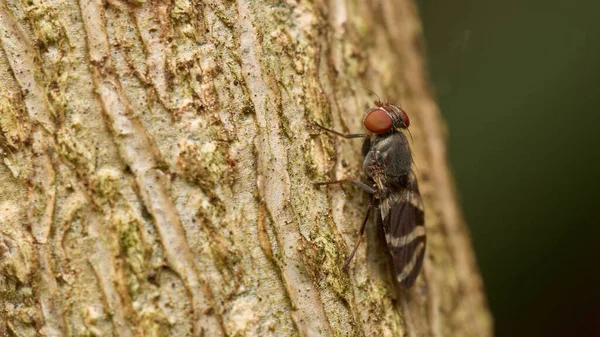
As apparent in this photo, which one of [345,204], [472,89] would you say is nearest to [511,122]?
[472,89]

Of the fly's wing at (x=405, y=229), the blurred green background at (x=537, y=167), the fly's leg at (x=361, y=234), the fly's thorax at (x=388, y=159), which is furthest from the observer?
the blurred green background at (x=537, y=167)

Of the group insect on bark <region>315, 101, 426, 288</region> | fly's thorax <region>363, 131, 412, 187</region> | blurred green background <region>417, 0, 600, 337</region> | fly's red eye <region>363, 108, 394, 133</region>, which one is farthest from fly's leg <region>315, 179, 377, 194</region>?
blurred green background <region>417, 0, 600, 337</region>

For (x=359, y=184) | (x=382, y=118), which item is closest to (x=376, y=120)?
(x=382, y=118)

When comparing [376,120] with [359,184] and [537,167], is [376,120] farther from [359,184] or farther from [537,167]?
[537,167]

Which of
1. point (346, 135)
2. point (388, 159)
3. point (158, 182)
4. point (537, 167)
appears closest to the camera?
point (158, 182)

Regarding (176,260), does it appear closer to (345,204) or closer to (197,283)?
(197,283)

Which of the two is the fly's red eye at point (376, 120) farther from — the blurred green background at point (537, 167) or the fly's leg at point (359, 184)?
the blurred green background at point (537, 167)

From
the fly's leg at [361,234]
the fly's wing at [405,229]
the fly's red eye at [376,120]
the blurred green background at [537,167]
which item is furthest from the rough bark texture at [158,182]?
the blurred green background at [537,167]
